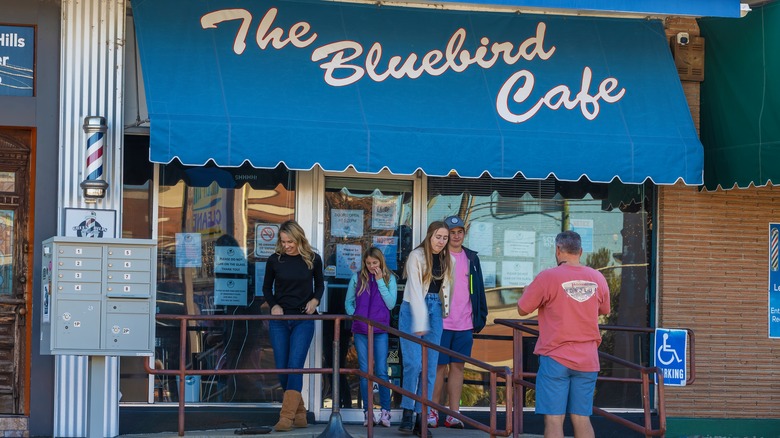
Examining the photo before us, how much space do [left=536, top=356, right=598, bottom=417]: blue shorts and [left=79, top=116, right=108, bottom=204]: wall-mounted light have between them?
14.1ft

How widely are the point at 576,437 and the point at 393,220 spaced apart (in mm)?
3503

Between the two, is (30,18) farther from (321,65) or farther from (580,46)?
(580,46)

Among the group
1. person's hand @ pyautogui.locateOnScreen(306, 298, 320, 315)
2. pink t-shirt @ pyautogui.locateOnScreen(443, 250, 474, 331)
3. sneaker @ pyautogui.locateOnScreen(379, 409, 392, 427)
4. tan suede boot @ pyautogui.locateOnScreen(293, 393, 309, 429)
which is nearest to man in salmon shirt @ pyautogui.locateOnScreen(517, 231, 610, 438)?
pink t-shirt @ pyautogui.locateOnScreen(443, 250, 474, 331)

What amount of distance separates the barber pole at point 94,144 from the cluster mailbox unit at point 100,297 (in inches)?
56.3

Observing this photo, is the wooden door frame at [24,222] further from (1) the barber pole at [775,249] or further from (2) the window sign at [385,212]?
(1) the barber pole at [775,249]

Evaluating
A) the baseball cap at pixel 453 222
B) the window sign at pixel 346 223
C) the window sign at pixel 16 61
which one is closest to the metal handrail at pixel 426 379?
the baseball cap at pixel 453 222

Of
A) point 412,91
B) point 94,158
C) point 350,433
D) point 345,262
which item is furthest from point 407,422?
point 94,158

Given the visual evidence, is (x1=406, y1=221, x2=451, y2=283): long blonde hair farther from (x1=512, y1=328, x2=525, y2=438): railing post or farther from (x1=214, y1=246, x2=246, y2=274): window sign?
(x1=214, y1=246, x2=246, y2=274): window sign

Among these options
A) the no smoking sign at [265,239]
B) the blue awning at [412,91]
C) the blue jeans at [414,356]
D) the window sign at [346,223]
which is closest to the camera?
the blue awning at [412,91]

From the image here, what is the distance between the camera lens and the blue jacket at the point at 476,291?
33.3 feet

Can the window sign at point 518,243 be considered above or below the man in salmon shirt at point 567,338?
above

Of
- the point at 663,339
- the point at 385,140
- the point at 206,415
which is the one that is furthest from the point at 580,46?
the point at 206,415

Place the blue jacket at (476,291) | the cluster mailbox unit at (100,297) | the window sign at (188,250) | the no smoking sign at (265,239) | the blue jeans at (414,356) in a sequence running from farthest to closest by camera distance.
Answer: the no smoking sign at (265,239) < the window sign at (188,250) < the blue jacket at (476,291) < the blue jeans at (414,356) < the cluster mailbox unit at (100,297)

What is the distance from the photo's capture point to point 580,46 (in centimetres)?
1042
